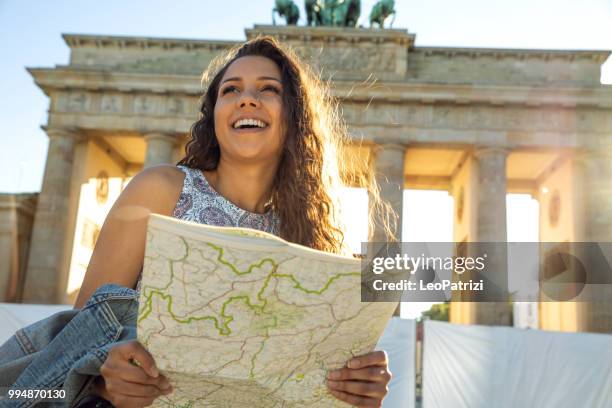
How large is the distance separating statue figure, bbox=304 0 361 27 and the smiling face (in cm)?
2752

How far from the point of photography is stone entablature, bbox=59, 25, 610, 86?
87.5 feet

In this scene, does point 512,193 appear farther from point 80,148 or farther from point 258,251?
point 258,251

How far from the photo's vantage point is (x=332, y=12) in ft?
95.8

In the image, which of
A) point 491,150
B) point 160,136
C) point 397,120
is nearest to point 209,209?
point 397,120

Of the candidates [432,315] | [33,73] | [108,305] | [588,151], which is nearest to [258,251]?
[108,305]

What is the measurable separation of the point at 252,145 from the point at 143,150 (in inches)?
1139

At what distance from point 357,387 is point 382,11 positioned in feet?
96.5

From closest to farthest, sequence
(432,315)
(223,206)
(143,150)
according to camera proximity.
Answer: (223,206) → (143,150) → (432,315)

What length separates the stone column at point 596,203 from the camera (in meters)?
23.0

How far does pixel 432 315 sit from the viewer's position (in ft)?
259

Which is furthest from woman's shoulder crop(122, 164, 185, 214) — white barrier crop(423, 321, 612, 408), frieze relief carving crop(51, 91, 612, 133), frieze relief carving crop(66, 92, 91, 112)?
frieze relief carving crop(66, 92, 91, 112)

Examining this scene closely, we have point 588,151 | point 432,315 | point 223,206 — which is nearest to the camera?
point 223,206

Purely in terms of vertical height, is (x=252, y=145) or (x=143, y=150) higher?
(x=143, y=150)

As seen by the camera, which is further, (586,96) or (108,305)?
(586,96)
